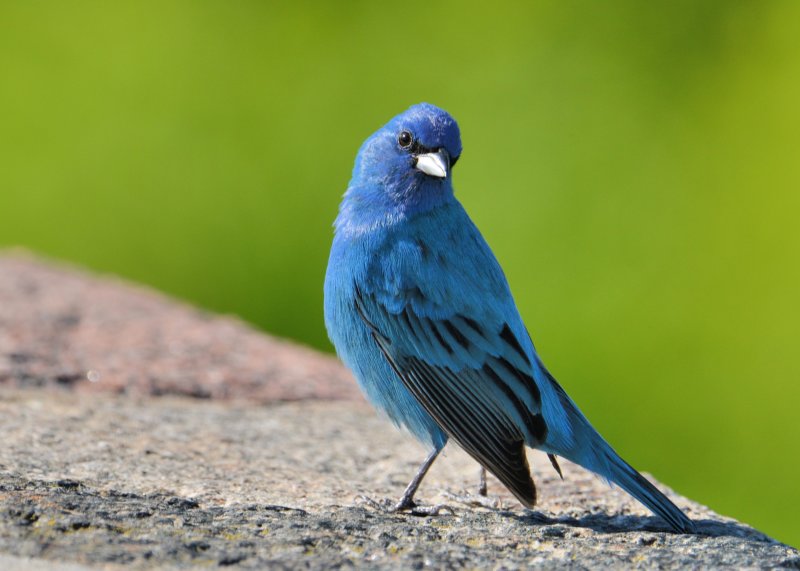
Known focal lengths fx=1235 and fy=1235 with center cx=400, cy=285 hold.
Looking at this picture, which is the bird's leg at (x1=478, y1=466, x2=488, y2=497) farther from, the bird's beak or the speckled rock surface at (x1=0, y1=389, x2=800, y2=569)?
the bird's beak

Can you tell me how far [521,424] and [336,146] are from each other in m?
3.02

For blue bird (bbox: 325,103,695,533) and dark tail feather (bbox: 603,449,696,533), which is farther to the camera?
blue bird (bbox: 325,103,695,533)

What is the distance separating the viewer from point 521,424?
323cm

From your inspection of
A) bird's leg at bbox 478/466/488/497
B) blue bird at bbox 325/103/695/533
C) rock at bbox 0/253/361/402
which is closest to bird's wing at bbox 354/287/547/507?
blue bird at bbox 325/103/695/533

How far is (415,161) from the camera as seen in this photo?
12.5 ft

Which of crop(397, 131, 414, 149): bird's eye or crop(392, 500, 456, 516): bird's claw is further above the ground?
crop(397, 131, 414, 149): bird's eye

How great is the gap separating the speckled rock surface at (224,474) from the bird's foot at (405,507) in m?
0.01

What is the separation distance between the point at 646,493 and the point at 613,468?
0.14m

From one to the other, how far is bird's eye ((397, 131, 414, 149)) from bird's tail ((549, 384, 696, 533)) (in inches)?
38.3

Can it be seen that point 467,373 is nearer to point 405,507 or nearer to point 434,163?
point 405,507

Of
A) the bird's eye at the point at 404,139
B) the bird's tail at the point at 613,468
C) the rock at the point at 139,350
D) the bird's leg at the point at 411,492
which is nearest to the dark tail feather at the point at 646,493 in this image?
the bird's tail at the point at 613,468

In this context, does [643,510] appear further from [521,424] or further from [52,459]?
[52,459]

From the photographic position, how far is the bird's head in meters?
3.75

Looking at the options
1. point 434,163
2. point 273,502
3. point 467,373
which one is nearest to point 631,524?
point 467,373
